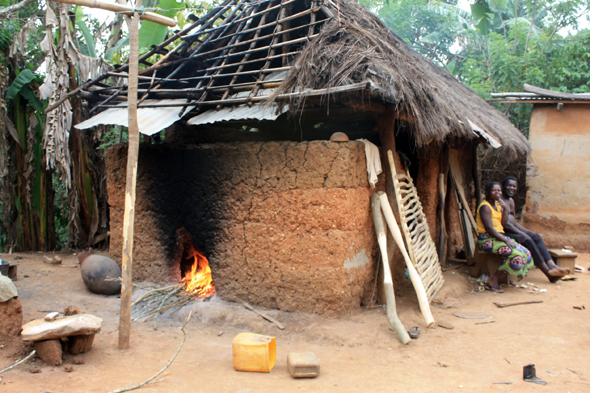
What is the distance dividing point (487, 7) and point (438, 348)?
13.7 metres

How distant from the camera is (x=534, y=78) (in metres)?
10.3

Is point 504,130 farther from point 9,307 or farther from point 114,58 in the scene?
point 114,58

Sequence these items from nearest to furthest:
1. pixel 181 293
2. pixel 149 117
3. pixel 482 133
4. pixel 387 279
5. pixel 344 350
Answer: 1. pixel 344 350
2. pixel 387 279
3. pixel 149 117
4. pixel 181 293
5. pixel 482 133

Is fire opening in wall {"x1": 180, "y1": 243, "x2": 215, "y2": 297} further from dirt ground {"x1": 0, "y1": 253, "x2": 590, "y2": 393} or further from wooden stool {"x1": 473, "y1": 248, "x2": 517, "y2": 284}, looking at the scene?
wooden stool {"x1": 473, "y1": 248, "x2": 517, "y2": 284}

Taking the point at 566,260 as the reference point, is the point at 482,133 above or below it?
above

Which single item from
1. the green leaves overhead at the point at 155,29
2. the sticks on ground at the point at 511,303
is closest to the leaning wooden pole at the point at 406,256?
the sticks on ground at the point at 511,303

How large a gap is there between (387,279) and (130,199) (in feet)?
7.77

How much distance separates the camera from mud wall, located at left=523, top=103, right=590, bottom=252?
319 inches

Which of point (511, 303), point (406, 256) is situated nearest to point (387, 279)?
point (406, 256)

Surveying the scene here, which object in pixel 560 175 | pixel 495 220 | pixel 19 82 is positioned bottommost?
pixel 495 220

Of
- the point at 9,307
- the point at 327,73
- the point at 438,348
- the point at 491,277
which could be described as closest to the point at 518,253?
the point at 491,277

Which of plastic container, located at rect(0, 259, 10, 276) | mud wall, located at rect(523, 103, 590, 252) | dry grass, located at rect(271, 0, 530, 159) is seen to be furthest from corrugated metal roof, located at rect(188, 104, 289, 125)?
mud wall, located at rect(523, 103, 590, 252)

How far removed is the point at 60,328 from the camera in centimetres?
298

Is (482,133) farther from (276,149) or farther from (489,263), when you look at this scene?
(276,149)
